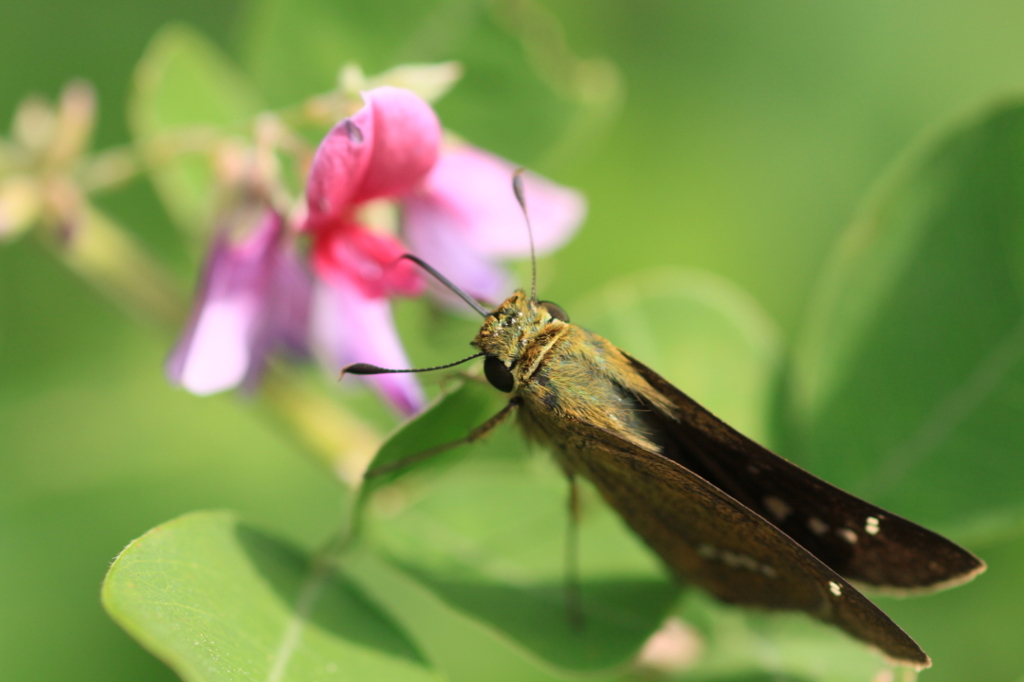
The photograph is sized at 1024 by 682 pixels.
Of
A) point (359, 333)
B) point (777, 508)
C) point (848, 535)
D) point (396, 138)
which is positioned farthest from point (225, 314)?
point (848, 535)

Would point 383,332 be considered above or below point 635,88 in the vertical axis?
below

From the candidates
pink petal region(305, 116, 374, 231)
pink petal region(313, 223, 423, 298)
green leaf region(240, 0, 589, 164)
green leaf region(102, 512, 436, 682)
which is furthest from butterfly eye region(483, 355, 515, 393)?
green leaf region(240, 0, 589, 164)

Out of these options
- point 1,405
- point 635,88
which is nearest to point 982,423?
point 635,88

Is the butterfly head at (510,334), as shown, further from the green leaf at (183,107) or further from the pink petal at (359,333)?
the green leaf at (183,107)

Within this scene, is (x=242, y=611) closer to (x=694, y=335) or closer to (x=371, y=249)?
(x=371, y=249)

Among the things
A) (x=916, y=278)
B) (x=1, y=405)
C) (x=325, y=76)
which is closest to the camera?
(x=916, y=278)

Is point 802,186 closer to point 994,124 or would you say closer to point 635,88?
point 635,88

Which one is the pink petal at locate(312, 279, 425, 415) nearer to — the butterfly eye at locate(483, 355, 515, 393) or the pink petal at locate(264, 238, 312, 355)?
the pink petal at locate(264, 238, 312, 355)

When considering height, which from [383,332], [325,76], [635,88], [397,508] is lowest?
[397,508]
